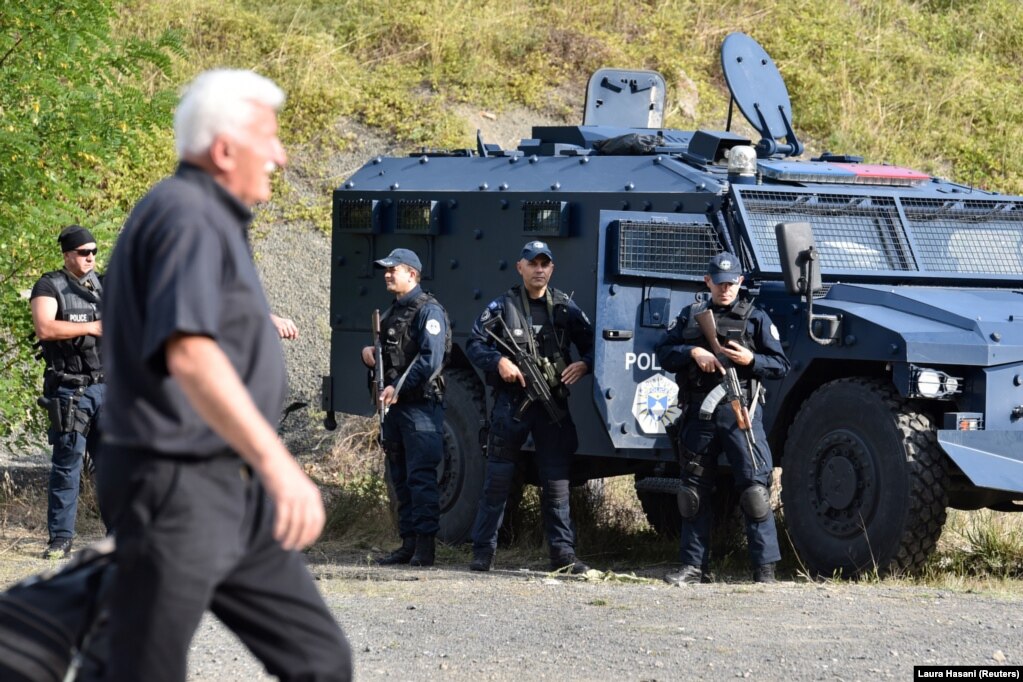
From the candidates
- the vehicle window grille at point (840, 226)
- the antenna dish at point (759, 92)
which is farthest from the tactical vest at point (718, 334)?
the antenna dish at point (759, 92)

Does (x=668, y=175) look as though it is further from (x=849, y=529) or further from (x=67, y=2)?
A: (x=67, y=2)

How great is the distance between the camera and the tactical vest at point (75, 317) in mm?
8938

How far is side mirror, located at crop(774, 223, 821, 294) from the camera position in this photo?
791 centimetres

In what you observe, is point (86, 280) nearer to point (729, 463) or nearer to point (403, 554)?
point (403, 554)

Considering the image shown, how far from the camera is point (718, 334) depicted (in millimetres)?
8258

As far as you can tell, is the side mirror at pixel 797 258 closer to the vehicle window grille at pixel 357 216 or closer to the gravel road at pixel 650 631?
the gravel road at pixel 650 631

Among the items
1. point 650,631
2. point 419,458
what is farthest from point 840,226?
point 650,631

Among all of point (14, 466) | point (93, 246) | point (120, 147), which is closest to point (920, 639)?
point (93, 246)

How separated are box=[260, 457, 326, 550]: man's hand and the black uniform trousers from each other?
0.17 meters

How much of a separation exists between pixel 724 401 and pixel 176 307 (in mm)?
5445

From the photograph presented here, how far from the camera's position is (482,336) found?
29.6 ft

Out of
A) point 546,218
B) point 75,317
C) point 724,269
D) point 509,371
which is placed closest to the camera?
point 724,269

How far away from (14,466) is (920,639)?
28.6ft

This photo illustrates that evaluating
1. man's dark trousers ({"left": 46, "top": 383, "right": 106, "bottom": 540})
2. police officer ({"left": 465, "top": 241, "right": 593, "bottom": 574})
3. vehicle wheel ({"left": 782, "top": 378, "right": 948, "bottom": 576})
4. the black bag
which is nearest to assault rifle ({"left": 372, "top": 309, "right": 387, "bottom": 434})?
police officer ({"left": 465, "top": 241, "right": 593, "bottom": 574})
